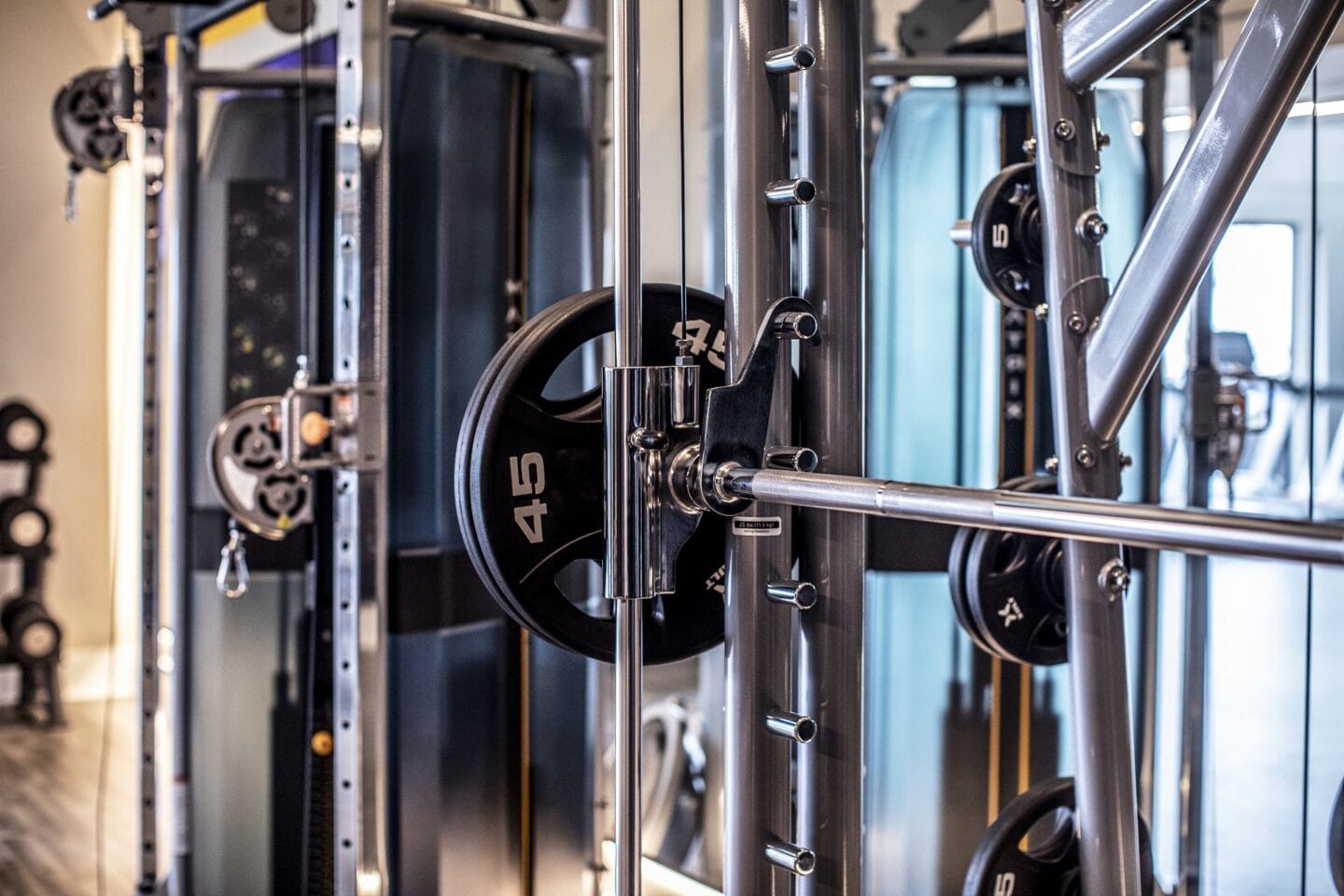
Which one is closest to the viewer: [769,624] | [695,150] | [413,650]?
[769,624]

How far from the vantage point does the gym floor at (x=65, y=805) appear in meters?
3.27

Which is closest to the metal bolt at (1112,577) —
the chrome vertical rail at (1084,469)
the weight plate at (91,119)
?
the chrome vertical rail at (1084,469)

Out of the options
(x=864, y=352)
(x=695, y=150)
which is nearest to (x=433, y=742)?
(x=864, y=352)

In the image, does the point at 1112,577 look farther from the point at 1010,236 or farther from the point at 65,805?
the point at 65,805

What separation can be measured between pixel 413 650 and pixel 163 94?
1.38 m

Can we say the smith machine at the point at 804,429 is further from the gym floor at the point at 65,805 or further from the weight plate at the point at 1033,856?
the gym floor at the point at 65,805

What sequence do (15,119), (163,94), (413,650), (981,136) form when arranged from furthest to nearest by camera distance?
(15,119) < (981,136) < (163,94) < (413,650)

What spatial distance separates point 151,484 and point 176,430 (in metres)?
0.13

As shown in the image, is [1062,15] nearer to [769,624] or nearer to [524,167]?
[769,624]

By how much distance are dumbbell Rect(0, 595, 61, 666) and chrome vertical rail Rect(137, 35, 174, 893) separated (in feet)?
9.06

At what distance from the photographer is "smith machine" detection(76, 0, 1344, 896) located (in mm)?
1074

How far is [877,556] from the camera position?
9.18ft

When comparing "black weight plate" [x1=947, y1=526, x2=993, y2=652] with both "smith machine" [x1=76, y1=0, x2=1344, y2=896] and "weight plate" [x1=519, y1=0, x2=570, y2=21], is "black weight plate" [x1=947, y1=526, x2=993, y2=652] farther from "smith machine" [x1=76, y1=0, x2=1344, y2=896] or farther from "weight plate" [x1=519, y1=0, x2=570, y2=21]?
"weight plate" [x1=519, y1=0, x2=570, y2=21]

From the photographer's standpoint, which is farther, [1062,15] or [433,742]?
[433,742]
